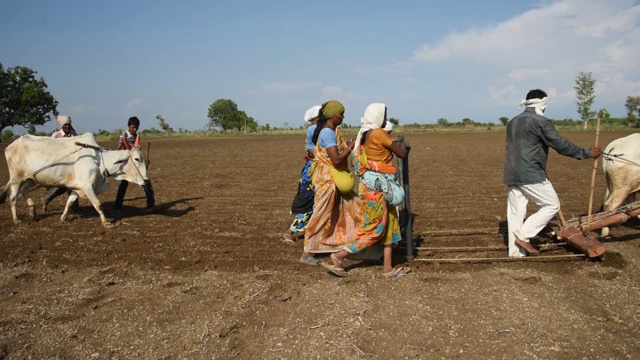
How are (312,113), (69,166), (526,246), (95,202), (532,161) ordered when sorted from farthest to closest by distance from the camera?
(69,166)
(95,202)
(312,113)
(526,246)
(532,161)

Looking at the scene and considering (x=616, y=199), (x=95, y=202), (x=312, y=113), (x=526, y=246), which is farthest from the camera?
(x=95, y=202)

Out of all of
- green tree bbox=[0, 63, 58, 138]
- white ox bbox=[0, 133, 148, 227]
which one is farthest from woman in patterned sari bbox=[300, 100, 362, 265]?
green tree bbox=[0, 63, 58, 138]

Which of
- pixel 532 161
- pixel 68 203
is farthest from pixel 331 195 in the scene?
pixel 68 203

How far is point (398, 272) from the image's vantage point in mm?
5027

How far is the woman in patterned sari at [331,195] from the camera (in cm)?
496

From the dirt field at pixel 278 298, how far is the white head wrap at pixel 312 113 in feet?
5.86

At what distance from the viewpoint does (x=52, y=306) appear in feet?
15.1

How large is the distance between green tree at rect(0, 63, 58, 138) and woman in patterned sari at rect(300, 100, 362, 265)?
40.4 m

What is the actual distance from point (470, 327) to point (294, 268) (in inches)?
87.8

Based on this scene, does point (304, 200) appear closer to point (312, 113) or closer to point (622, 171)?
point (312, 113)

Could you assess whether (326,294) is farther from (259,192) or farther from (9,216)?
(9,216)

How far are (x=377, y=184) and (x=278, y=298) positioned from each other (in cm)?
157

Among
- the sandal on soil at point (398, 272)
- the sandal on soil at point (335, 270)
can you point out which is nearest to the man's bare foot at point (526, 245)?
the sandal on soil at point (398, 272)

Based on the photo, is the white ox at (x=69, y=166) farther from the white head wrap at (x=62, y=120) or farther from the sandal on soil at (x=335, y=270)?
the sandal on soil at (x=335, y=270)
